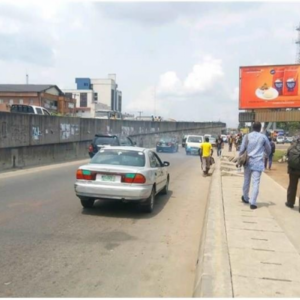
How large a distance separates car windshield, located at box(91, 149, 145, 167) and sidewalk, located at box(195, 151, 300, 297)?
195 centimetres

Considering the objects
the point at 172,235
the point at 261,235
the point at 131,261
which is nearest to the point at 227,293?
the point at 131,261

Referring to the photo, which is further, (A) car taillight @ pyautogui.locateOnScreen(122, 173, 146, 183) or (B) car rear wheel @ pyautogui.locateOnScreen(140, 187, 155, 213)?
(B) car rear wheel @ pyautogui.locateOnScreen(140, 187, 155, 213)

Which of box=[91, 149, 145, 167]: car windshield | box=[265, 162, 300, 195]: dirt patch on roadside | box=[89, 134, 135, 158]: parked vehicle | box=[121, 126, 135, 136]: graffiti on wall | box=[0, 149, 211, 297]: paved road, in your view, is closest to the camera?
box=[0, 149, 211, 297]: paved road

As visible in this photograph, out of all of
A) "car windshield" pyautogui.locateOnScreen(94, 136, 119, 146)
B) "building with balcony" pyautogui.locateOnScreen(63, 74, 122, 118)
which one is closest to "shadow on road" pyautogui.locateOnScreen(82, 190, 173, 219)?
"car windshield" pyautogui.locateOnScreen(94, 136, 119, 146)

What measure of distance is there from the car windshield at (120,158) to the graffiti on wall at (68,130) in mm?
13562

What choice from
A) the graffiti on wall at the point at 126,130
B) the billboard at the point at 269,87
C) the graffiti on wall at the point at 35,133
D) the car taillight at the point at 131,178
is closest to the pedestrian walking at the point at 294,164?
the car taillight at the point at 131,178

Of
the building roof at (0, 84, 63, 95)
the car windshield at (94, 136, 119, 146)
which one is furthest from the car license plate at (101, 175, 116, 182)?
the building roof at (0, 84, 63, 95)

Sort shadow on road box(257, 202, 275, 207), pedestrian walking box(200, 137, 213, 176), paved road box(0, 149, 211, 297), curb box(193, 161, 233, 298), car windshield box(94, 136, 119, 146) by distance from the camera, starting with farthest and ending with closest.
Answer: car windshield box(94, 136, 119, 146) < pedestrian walking box(200, 137, 213, 176) < shadow on road box(257, 202, 275, 207) < paved road box(0, 149, 211, 297) < curb box(193, 161, 233, 298)

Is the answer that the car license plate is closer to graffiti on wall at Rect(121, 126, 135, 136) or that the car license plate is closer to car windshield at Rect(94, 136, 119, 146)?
car windshield at Rect(94, 136, 119, 146)

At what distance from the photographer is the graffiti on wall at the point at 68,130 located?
21895 mm

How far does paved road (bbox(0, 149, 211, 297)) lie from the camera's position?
4.33 meters

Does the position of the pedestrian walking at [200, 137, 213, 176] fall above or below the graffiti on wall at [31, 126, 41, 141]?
below

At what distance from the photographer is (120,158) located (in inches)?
340

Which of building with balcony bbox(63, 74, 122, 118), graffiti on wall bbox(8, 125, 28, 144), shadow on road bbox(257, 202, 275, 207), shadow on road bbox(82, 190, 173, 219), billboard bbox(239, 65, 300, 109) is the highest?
building with balcony bbox(63, 74, 122, 118)
